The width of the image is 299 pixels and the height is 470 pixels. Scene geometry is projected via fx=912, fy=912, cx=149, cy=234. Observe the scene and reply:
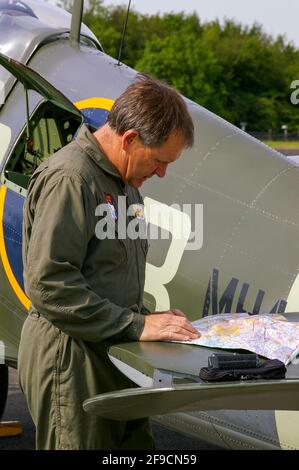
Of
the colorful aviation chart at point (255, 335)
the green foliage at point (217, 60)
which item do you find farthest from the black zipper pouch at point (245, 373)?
the green foliage at point (217, 60)

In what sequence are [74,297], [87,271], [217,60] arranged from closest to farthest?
[74,297]
[87,271]
[217,60]

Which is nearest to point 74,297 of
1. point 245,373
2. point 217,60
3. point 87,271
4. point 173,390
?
point 87,271

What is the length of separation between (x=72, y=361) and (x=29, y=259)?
0.37 m

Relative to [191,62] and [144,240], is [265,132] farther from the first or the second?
[144,240]

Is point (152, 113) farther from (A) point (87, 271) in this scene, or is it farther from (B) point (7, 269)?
(B) point (7, 269)

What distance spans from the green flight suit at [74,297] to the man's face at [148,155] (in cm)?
7

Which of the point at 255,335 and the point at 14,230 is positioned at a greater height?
the point at 255,335

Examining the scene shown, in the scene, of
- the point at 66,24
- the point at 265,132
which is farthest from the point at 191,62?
the point at 66,24

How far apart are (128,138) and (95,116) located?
2266 mm

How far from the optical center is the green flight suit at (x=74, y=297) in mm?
2904

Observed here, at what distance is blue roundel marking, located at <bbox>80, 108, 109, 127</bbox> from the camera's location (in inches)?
203

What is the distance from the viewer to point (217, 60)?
87125mm

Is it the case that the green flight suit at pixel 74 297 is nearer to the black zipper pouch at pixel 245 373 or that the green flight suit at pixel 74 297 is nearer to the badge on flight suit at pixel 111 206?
the badge on flight suit at pixel 111 206
